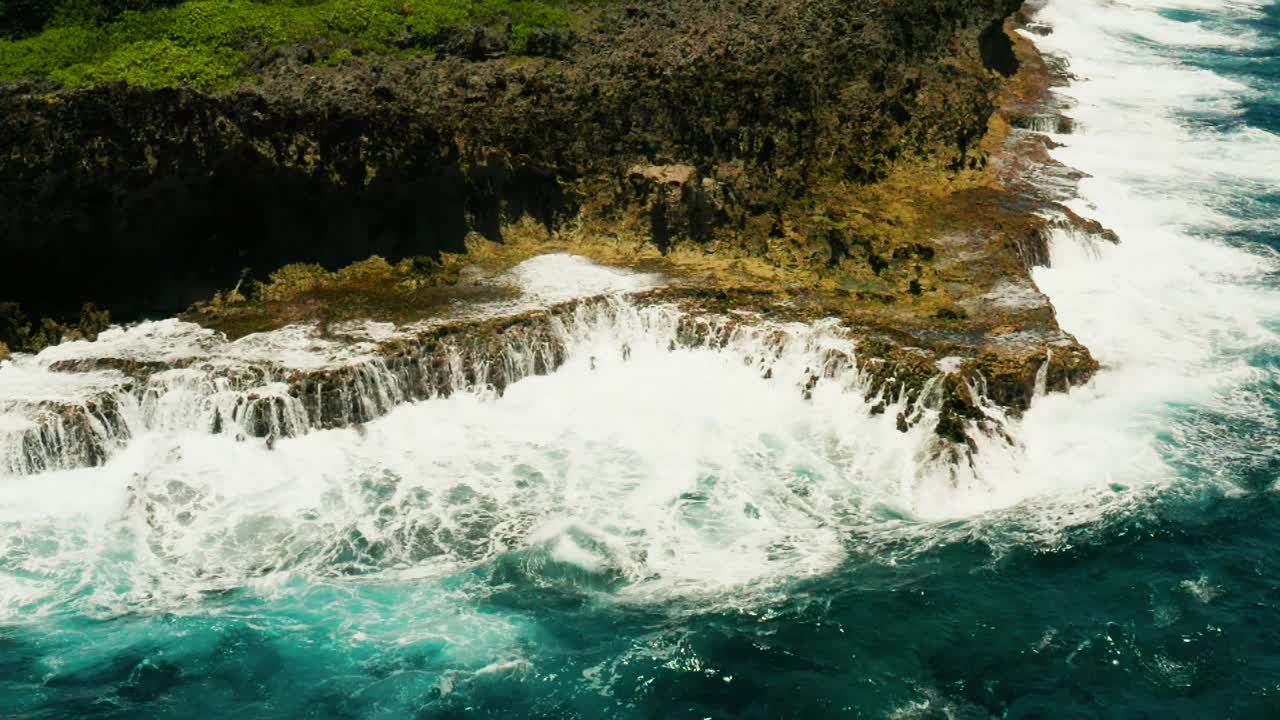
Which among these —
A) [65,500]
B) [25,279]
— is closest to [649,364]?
[65,500]

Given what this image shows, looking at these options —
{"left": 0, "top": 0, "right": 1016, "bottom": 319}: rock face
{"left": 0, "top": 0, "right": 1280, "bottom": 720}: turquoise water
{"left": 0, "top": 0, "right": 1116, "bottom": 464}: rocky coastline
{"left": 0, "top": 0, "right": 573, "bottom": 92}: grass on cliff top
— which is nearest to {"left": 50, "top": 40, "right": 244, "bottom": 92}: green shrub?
{"left": 0, "top": 0, "right": 573, "bottom": 92}: grass on cliff top

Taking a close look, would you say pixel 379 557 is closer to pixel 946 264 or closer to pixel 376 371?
pixel 376 371

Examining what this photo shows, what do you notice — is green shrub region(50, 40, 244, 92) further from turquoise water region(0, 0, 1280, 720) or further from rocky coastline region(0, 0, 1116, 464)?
turquoise water region(0, 0, 1280, 720)

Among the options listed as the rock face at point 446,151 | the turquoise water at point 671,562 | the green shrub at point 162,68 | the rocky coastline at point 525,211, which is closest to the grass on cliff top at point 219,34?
the green shrub at point 162,68

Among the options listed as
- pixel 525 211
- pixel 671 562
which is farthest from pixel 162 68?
pixel 671 562

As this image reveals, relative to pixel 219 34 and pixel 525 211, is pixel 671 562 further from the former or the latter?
pixel 219 34

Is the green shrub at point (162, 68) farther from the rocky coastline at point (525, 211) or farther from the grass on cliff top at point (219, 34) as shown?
the rocky coastline at point (525, 211)
